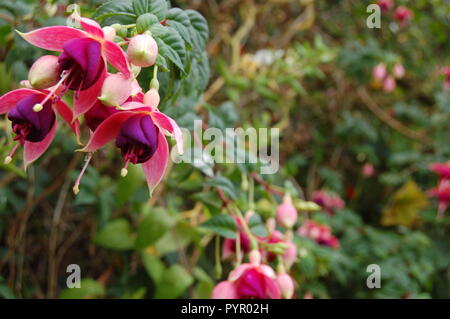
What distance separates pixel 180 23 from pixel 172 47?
68mm

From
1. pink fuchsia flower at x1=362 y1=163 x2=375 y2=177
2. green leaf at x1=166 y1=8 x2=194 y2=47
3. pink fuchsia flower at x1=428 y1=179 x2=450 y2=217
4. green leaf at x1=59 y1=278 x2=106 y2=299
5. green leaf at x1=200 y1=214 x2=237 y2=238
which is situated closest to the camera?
green leaf at x1=166 y1=8 x2=194 y2=47

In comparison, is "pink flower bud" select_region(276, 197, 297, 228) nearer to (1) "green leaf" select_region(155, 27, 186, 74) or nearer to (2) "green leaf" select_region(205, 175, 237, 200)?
(2) "green leaf" select_region(205, 175, 237, 200)

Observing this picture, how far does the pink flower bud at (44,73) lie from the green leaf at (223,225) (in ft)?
1.23

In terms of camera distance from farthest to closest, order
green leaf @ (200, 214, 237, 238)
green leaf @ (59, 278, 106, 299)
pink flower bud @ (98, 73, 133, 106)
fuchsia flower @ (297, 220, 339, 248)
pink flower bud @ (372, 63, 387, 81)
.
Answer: pink flower bud @ (372, 63, 387, 81)
fuchsia flower @ (297, 220, 339, 248)
green leaf @ (59, 278, 106, 299)
green leaf @ (200, 214, 237, 238)
pink flower bud @ (98, 73, 133, 106)

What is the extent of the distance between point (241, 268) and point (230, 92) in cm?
81

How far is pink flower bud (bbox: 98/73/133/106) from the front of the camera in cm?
37

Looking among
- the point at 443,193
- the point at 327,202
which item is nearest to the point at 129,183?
the point at 327,202

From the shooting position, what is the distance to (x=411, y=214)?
1.69 metres

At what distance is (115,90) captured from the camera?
37 cm

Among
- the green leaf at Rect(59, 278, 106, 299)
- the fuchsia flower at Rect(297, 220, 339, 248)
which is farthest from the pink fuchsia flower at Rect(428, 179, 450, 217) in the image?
the green leaf at Rect(59, 278, 106, 299)

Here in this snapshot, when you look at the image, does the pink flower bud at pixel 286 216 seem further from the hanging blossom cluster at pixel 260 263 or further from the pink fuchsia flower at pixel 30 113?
the pink fuchsia flower at pixel 30 113

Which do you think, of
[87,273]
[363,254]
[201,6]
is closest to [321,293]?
[363,254]

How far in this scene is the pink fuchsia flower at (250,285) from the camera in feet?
1.94

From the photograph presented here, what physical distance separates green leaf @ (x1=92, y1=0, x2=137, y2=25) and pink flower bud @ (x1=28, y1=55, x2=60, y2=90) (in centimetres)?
9
